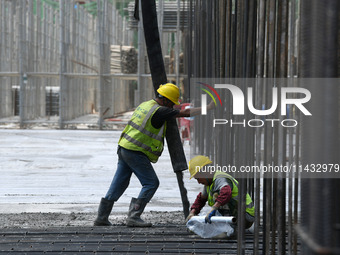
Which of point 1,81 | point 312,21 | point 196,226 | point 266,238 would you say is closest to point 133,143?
point 196,226

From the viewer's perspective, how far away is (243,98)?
6.75m

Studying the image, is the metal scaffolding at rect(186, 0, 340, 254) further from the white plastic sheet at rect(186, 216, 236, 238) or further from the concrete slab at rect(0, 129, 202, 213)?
the concrete slab at rect(0, 129, 202, 213)

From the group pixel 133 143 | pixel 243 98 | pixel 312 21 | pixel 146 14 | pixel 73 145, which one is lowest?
pixel 73 145

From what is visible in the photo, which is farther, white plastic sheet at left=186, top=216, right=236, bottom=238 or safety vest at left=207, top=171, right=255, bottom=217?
safety vest at left=207, top=171, right=255, bottom=217

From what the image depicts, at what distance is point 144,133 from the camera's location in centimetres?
754

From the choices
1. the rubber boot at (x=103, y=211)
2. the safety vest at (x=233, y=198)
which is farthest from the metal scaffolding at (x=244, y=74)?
the rubber boot at (x=103, y=211)

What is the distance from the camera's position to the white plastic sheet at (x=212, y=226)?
21.8 ft

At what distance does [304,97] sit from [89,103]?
2873cm

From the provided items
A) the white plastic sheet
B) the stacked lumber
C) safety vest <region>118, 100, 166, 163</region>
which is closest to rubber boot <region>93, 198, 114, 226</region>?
safety vest <region>118, 100, 166, 163</region>

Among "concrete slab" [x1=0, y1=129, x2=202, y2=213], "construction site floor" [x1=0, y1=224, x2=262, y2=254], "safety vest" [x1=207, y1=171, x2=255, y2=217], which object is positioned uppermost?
"safety vest" [x1=207, y1=171, x2=255, y2=217]

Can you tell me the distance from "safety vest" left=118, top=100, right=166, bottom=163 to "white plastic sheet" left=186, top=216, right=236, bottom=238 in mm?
1130

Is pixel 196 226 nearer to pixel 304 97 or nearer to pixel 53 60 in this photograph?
pixel 304 97

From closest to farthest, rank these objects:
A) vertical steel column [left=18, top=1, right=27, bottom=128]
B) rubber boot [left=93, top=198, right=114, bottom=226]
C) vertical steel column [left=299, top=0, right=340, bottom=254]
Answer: vertical steel column [left=299, top=0, right=340, bottom=254], rubber boot [left=93, top=198, right=114, bottom=226], vertical steel column [left=18, top=1, right=27, bottom=128]

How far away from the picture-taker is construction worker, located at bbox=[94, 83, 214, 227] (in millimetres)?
7453
